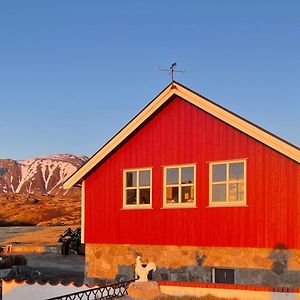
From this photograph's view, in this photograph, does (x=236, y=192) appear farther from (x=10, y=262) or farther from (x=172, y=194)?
(x=10, y=262)

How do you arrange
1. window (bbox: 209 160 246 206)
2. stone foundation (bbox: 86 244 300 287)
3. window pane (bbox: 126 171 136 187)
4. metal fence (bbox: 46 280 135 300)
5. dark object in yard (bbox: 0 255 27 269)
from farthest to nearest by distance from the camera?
1. dark object in yard (bbox: 0 255 27 269)
2. window pane (bbox: 126 171 136 187)
3. window (bbox: 209 160 246 206)
4. stone foundation (bbox: 86 244 300 287)
5. metal fence (bbox: 46 280 135 300)

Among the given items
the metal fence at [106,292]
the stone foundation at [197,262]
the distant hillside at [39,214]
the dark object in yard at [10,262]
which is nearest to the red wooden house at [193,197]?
the stone foundation at [197,262]

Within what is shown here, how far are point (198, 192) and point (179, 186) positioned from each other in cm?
87

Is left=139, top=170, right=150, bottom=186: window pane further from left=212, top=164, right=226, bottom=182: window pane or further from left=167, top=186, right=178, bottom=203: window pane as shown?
left=212, top=164, right=226, bottom=182: window pane

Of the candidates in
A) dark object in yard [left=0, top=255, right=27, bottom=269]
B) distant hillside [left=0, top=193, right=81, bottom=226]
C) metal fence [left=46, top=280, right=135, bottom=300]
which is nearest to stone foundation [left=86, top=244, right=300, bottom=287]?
metal fence [left=46, top=280, right=135, bottom=300]

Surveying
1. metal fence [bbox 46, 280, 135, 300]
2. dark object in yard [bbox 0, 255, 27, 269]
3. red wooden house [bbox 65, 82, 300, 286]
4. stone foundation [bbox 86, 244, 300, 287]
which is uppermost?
red wooden house [bbox 65, 82, 300, 286]

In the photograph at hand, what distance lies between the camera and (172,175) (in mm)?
20375

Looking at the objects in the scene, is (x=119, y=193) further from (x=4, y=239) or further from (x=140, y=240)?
(x=4, y=239)

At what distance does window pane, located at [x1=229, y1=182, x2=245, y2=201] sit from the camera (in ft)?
61.6

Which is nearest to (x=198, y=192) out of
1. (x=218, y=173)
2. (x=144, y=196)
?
(x=218, y=173)

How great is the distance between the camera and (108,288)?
17422 mm

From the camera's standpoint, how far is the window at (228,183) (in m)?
18.8

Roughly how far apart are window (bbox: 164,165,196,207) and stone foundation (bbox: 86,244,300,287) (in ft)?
5.47

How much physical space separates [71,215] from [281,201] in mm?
71239
